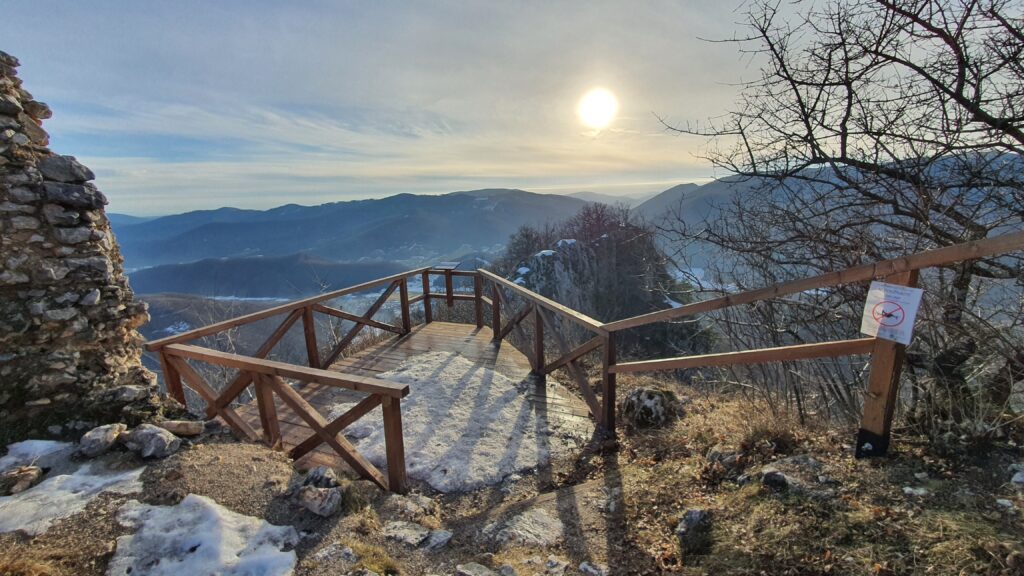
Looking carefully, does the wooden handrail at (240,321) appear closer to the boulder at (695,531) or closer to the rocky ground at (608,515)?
the rocky ground at (608,515)

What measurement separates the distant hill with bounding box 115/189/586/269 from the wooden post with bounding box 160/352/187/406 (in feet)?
308

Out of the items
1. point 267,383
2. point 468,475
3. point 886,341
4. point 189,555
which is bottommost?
point 468,475

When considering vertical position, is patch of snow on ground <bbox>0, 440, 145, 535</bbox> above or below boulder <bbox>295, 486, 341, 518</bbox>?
above

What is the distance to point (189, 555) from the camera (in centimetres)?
208

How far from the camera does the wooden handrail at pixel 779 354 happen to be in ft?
7.63

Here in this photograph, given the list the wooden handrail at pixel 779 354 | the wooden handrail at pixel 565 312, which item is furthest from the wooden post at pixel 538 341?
the wooden handrail at pixel 779 354

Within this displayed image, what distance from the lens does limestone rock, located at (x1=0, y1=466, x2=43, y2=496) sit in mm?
2463

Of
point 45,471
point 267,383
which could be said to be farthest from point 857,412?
point 45,471

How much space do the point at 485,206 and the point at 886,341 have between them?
136966 millimetres

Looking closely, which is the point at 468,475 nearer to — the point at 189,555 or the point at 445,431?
the point at 445,431

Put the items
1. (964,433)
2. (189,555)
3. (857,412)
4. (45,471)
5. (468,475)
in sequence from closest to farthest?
(189,555)
(964,433)
(45,471)
(468,475)
(857,412)

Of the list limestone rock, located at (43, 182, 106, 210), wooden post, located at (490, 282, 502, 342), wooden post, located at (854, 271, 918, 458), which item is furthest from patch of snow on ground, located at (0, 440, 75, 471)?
wooden post, located at (854, 271, 918, 458)

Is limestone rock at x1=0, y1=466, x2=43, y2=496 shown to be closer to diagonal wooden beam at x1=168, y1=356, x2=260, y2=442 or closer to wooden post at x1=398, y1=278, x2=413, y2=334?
diagonal wooden beam at x1=168, y1=356, x2=260, y2=442

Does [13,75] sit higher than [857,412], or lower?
higher
